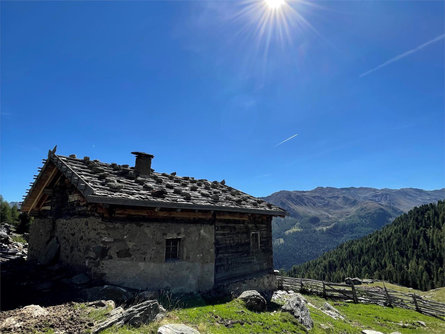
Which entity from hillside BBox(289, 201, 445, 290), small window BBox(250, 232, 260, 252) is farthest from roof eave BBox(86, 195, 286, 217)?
hillside BBox(289, 201, 445, 290)

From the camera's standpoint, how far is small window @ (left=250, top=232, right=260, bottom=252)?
47.5 feet

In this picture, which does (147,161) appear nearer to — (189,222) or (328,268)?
(189,222)

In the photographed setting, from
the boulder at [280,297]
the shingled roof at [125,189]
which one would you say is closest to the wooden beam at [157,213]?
the shingled roof at [125,189]

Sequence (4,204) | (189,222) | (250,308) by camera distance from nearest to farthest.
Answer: (250,308), (189,222), (4,204)

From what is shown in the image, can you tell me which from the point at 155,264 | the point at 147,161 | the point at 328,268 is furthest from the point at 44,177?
the point at 328,268

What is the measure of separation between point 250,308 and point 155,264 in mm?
3898

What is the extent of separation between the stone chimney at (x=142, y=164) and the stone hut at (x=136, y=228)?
0.16ft

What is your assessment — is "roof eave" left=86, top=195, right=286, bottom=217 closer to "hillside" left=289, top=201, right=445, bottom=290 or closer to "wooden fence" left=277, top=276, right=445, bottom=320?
"wooden fence" left=277, top=276, right=445, bottom=320

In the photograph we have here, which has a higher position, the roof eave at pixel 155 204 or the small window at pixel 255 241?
the roof eave at pixel 155 204

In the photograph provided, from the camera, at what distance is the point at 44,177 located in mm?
12414

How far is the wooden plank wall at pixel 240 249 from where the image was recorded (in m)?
12.0

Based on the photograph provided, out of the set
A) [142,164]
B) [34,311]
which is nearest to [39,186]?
[142,164]

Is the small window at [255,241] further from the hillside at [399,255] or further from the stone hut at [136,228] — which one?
the hillside at [399,255]

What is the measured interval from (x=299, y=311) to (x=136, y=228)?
277 inches
